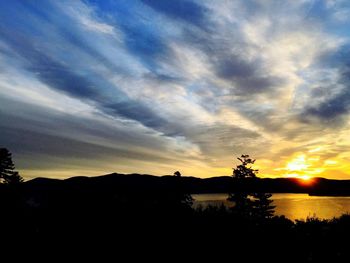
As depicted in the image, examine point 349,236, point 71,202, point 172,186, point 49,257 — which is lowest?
point 49,257

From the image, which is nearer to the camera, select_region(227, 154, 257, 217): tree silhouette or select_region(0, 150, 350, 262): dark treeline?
select_region(0, 150, 350, 262): dark treeline

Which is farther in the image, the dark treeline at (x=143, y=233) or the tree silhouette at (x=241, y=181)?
the tree silhouette at (x=241, y=181)

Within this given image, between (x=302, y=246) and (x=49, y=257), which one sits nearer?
(x=49, y=257)

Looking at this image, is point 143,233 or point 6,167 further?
point 6,167

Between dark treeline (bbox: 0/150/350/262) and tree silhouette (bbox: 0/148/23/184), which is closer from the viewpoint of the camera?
dark treeline (bbox: 0/150/350/262)

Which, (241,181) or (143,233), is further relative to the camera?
(241,181)

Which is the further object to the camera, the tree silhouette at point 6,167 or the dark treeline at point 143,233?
the tree silhouette at point 6,167

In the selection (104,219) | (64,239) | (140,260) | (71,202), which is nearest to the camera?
(140,260)

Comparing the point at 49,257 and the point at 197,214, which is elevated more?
the point at 197,214

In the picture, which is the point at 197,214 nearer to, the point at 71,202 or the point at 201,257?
the point at 201,257

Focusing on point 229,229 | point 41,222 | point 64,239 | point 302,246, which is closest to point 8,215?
point 41,222

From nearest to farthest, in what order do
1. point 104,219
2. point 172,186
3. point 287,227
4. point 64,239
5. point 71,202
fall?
point 64,239 < point 104,219 < point 71,202 < point 287,227 < point 172,186

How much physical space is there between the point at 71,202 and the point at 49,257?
12.0 feet

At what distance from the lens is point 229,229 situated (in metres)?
15.1
